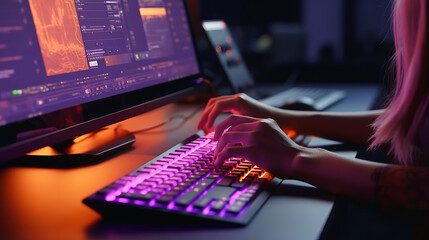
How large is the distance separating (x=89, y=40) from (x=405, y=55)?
1.85 ft

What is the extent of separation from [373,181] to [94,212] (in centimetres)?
41

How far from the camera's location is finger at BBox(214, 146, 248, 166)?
0.63 metres

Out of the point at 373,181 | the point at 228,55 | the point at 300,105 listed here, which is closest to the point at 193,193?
the point at 373,181

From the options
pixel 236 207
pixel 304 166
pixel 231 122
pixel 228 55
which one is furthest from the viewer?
pixel 228 55

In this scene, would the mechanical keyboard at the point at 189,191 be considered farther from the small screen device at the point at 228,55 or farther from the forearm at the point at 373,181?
the small screen device at the point at 228,55

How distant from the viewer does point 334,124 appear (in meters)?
0.88

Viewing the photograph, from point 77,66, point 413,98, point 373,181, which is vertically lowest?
point 373,181

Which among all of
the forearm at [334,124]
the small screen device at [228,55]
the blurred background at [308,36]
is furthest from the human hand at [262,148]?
the small screen device at [228,55]

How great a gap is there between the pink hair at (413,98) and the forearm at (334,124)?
205mm

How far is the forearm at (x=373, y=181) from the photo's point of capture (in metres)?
0.54

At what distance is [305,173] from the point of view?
0.60m

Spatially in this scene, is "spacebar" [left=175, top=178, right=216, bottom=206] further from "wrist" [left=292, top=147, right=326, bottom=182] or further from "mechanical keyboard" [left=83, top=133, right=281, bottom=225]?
"wrist" [left=292, top=147, right=326, bottom=182]

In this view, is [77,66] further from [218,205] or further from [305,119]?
[305,119]

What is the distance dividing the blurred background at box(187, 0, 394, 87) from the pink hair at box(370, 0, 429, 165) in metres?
0.24
